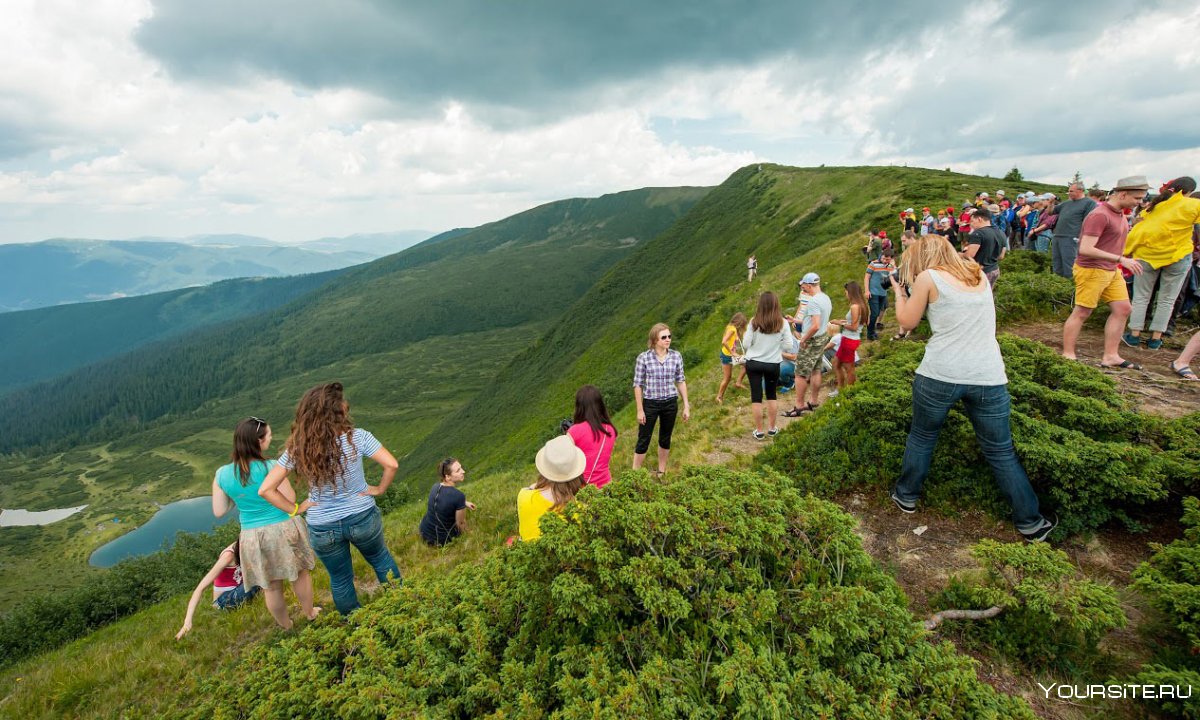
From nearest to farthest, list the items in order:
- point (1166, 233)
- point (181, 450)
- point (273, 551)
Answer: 1. point (273, 551)
2. point (1166, 233)
3. point (181, 450)

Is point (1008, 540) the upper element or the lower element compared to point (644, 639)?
lower

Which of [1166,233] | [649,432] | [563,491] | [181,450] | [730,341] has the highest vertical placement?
[1166,233]

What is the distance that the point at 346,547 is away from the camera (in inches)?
201

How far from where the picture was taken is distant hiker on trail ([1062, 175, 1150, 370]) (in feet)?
21.9

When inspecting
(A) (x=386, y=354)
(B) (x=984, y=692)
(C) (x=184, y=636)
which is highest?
(B) (x=984, y=692)

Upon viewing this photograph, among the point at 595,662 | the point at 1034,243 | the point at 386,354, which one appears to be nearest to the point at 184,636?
the point at 595,662

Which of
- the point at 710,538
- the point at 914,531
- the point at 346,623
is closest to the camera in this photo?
the point at 710,538

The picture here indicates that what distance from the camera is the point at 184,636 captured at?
6.34 m

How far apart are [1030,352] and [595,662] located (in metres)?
6.91

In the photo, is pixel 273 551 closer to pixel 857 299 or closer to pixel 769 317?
pixel 769 317

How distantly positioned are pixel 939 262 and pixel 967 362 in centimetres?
101

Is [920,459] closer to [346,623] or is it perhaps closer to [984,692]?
[984,692]

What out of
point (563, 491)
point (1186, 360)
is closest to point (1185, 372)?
point (1186, 360)

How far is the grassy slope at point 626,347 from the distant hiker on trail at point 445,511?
29cm
